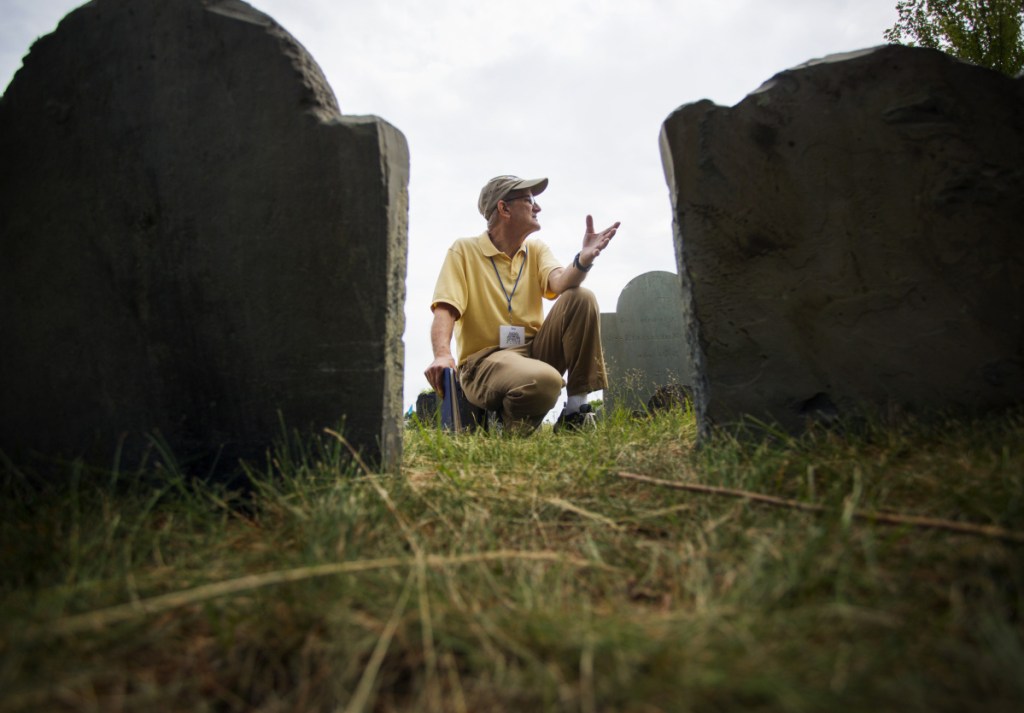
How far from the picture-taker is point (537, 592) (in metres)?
A: 1.33

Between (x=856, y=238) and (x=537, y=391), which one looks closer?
(x=856, y=238)

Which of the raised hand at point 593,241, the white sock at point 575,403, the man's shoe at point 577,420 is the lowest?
the man's shoe at point 577,420

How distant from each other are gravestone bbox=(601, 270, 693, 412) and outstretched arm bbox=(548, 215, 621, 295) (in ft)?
9.18

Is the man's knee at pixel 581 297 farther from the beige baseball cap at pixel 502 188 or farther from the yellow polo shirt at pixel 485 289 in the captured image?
the beige baseball cap at pixel 502 188

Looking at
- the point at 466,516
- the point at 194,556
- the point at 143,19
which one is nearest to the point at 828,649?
the point at 466,516

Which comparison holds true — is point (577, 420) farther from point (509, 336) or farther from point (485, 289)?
point (485, 289)

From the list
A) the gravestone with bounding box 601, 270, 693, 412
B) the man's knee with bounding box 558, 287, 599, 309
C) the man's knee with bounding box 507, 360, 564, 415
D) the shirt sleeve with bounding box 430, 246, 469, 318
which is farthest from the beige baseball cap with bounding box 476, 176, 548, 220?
the gravestone with bounding box 601, 270, 693, 412

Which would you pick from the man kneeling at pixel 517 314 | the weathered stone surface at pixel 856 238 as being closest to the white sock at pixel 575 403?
the man kneeling at pixel 517 314

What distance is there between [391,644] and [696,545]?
78 centimetres

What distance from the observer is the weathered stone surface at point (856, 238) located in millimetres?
2293

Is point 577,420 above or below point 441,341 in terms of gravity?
below

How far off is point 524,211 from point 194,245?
2.08 m

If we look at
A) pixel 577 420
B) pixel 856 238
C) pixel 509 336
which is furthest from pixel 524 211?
pixel 856 238

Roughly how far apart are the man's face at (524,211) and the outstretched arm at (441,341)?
65 cm
